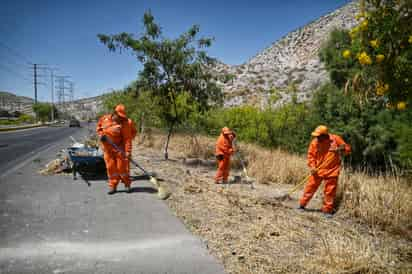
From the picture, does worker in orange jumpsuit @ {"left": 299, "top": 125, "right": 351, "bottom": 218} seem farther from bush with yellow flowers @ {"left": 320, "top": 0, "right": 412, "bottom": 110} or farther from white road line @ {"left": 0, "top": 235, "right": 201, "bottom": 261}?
white road line @ {"left": 0, "top": 235, "right": 201, "bottom": 261}

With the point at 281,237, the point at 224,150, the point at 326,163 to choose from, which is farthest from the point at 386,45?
the point at 224,150

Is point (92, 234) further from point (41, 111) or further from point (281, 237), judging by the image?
point (41, 111)

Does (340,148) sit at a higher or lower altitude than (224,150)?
higher

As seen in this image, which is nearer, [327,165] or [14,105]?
[327,165]

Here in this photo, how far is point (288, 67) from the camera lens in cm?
4947

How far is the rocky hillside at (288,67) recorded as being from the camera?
36719 mm

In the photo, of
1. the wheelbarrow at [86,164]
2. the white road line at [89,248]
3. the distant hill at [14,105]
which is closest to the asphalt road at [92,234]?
the white road line at [89,248]

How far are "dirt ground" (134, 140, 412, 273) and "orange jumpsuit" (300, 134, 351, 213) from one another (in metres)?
0.36

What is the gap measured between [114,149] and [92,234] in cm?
242

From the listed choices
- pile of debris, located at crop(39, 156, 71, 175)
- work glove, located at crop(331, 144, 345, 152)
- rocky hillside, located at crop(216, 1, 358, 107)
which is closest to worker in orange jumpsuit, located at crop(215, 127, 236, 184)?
work glove, located at crop(331, 144, 345, 152)

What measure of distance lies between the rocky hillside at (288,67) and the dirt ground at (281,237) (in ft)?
63.7

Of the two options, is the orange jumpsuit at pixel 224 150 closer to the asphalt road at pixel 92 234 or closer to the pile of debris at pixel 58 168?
the asphalt road at pixel 92 234

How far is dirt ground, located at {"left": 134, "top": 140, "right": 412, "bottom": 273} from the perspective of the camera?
3143 millimetres

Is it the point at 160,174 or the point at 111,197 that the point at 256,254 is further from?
the point at 160,174
